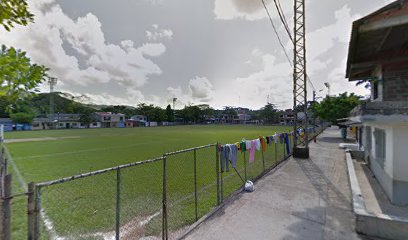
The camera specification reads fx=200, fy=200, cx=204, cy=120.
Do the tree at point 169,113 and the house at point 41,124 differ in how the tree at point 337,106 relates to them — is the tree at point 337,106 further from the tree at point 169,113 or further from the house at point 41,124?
the house at point 41,124

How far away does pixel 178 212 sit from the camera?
225 inches

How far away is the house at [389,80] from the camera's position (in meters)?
5.02

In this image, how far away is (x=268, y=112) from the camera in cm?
10112

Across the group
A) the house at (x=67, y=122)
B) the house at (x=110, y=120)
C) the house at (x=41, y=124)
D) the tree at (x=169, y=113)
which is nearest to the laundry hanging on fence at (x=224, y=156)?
the house at (x=67, y=122)

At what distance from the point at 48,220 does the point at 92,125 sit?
87212mm

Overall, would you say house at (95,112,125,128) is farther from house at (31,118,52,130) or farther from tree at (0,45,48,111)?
tree at (0,45,48,111)

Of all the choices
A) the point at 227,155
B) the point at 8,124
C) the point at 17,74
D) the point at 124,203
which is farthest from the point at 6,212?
the point at 8,124

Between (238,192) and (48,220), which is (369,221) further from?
(48,220)

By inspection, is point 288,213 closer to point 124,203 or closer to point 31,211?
point 124,203

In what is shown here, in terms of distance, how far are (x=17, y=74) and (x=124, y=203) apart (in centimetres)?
515

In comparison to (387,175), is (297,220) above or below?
below

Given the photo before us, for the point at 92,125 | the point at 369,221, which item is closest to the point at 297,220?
the point at 369,221

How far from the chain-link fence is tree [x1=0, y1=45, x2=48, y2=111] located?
1125 mm

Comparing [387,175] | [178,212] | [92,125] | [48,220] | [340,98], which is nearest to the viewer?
[48,220]
